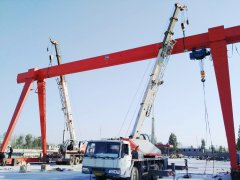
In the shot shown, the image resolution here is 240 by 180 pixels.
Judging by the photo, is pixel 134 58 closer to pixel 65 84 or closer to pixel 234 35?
pixel 234 35

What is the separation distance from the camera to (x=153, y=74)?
47.0 feet

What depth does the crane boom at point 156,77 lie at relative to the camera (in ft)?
43.4

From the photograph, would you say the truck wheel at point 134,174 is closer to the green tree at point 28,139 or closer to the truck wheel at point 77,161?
the truck wheel at point 77,161

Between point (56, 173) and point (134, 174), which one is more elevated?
point (134, 174)

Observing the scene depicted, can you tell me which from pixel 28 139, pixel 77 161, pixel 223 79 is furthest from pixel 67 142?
pixel 28 139

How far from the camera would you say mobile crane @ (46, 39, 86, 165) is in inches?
838

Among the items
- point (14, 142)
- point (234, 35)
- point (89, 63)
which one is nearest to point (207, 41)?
point (234, 35)

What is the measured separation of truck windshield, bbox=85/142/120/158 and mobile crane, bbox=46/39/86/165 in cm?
1053

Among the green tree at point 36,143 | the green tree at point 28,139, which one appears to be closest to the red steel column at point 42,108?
the green tree at point 36,143

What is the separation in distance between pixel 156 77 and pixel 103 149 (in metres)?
5.42

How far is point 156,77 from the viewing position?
14328 mm

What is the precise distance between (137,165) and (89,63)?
32.0 ft

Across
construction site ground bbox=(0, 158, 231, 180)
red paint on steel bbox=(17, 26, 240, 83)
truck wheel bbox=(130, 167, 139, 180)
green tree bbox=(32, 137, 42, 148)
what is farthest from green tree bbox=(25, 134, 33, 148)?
truck wheel bbox=(130, 167, 139, 180)

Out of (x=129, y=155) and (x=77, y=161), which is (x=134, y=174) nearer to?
(x=129, y=155)
